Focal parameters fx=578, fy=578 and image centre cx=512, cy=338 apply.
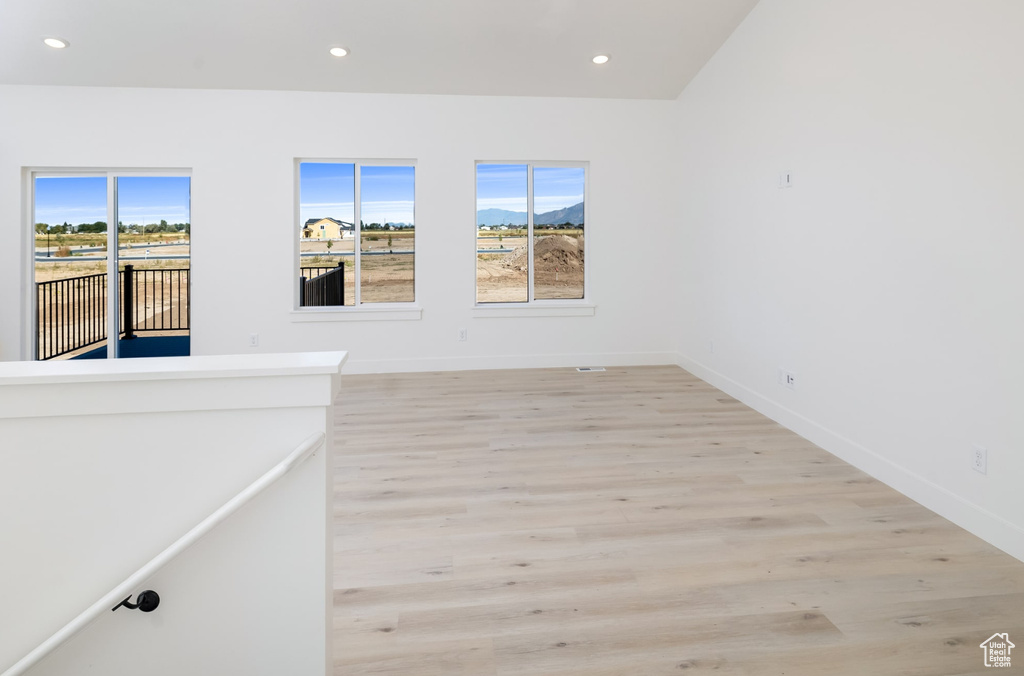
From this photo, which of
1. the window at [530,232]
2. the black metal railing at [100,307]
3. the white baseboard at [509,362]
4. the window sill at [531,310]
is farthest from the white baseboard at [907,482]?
the black metal railing at [100,307]

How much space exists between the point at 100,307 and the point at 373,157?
2.93 meters

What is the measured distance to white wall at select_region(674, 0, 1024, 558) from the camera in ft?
7.68

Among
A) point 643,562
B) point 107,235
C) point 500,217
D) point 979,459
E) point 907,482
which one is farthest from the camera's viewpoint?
point 500,217

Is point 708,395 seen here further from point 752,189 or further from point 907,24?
point 907,24

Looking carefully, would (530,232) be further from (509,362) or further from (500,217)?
(509,362)

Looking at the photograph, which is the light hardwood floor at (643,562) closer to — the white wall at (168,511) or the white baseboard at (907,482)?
the white baseboard at (907,482)

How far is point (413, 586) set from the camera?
6.64 feet

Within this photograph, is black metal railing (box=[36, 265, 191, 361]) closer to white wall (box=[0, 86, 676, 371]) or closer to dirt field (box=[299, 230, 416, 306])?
white wall (box=[0, 86, 676, 371])

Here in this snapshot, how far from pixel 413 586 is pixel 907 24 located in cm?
339

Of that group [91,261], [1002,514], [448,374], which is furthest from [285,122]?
[1002,514]

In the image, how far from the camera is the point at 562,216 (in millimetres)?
5922

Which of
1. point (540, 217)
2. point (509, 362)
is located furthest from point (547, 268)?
point (509, 362)

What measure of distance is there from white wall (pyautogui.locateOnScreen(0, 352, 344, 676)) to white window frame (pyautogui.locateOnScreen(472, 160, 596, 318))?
4.31 metres

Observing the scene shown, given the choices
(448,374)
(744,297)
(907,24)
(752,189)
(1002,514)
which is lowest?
(1002,514)
